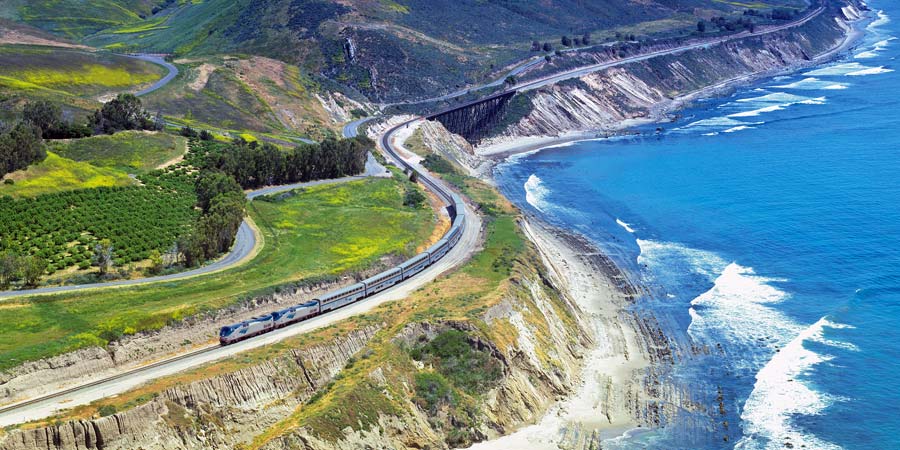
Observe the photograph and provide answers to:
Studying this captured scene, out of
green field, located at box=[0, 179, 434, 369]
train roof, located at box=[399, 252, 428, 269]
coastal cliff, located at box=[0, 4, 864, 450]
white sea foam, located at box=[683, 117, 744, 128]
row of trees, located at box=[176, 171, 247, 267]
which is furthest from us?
white sea foam, located at box=[683, 117, 744, 128]

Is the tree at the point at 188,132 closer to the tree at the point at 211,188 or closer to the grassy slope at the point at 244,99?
the grassy slope at the point at 244,99

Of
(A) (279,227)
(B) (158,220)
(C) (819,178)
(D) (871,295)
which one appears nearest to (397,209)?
(A) (279,227)

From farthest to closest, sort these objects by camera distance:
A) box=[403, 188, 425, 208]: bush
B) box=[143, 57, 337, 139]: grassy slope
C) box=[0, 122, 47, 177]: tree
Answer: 1. box=[143, 57, 337, 139]: grassy slope
2. box=[403, 188, 425, 208]: bush
3. box=[0, 122, 47, 177]: tree

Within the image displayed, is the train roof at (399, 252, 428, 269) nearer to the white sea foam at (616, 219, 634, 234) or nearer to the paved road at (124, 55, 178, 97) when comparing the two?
the white sea foam at (616, 219, 634, 234)

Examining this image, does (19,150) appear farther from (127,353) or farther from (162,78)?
(162,78)

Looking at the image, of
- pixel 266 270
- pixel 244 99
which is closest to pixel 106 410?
pixel 266 270

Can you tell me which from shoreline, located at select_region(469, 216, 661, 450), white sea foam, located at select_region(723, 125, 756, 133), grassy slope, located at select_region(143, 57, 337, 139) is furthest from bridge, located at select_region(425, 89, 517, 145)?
shoreline, located at select_region(469, 216, 661, 450)
